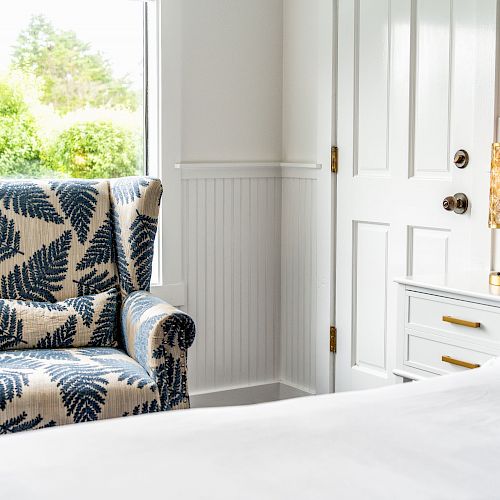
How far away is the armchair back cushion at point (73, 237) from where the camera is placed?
9.76 ft

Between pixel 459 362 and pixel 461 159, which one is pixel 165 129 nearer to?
pixel 461 159

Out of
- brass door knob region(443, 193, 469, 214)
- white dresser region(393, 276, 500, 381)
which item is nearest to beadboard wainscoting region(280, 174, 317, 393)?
brass door knob region(443, 193, 469, 214)

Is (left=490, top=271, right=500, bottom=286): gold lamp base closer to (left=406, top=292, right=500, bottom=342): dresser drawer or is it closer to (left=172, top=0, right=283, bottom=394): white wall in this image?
(left=406, top=292, right=500, bottom=342): dresser drawer

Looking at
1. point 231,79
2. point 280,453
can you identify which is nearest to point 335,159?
point 231,79

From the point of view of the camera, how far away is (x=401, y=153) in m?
3.34

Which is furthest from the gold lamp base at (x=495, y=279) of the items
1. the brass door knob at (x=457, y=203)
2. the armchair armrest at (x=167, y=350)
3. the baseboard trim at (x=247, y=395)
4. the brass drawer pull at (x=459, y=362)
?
the baseboard trim at (x=247, y=395)

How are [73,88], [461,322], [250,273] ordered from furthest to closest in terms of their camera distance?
[250,273], [73,88], [461,322]

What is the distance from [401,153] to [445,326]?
3.05 ft

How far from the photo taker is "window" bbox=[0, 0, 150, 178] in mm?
3447

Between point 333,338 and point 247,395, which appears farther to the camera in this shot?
point 247,395

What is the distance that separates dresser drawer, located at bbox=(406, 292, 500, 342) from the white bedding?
1.07m

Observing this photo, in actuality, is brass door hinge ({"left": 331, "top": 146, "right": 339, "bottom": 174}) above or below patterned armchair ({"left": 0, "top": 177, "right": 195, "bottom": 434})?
above

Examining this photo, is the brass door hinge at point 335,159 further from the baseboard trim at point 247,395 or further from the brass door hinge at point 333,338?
the baseboard trim at point 247,395

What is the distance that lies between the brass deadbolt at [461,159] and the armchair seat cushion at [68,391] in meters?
1.31
